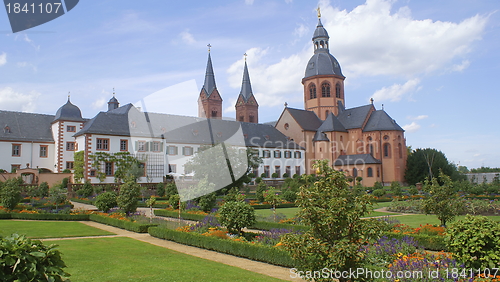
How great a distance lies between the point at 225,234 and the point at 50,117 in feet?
150

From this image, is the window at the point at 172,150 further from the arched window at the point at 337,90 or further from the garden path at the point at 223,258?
the garden path at the point at 223,258

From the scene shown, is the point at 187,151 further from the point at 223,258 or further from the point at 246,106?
the point at 223,258

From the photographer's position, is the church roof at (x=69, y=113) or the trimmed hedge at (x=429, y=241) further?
the church roof at (x=69, y=113)

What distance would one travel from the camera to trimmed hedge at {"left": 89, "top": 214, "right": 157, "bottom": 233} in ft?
54.5

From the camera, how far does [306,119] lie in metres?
64.5

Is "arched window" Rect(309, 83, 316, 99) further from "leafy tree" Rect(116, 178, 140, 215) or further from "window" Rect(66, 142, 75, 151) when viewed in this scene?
"leafy tree" Rect(116, 178, 140, 215)

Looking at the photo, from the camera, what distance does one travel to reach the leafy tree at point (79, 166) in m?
42.5

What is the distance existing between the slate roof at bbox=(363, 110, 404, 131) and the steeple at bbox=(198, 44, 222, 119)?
1236 inches

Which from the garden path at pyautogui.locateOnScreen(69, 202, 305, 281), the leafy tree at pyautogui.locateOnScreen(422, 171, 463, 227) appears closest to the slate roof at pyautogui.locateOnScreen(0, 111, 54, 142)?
the garden path at pyautogui.locateOnScreen(69, 202, 305, 281)

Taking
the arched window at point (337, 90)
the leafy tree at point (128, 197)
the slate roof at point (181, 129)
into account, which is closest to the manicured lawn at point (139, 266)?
the leafy tree at point (128, 197)

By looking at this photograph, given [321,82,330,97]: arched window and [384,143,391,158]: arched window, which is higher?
[321,82,330,97]: arched window

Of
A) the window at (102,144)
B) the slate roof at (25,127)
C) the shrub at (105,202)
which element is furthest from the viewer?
the slate roof at (25,127)

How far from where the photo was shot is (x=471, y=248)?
24.0 feet

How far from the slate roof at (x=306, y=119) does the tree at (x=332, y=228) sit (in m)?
56.4
